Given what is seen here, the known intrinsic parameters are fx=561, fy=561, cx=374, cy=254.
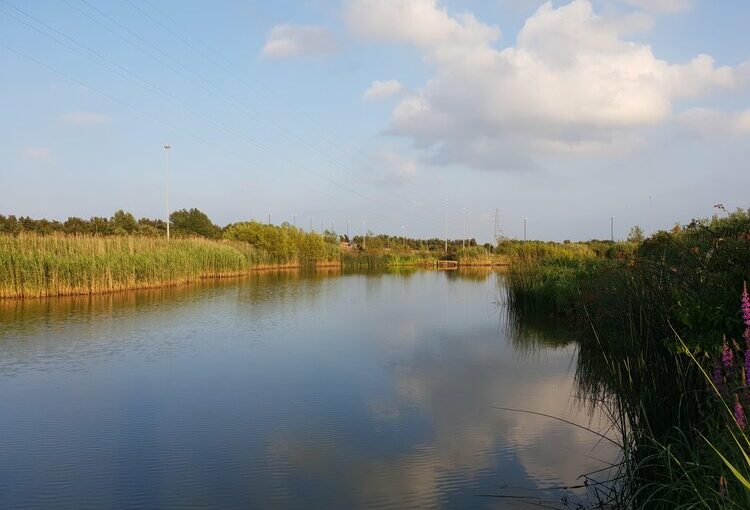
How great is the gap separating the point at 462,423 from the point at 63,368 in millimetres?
5666

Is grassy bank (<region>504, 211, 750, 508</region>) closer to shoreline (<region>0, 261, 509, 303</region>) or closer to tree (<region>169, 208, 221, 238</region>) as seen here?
shoreline (<region>0, 261, 509, 303</region>)

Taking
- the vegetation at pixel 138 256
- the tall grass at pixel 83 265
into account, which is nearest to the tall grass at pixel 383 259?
the vegetation at pixel 138 256

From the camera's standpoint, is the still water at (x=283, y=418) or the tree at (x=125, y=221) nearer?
the still water at (x=283, y=418)

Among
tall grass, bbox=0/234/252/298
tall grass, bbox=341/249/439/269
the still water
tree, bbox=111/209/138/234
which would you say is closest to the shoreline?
tall grass, bbox=0/234/252/298

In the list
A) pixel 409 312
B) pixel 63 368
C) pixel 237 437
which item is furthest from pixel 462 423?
pixel 409 312

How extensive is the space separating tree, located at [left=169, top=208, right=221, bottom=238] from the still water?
46.5 m

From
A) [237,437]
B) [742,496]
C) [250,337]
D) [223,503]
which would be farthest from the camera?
[250,337]

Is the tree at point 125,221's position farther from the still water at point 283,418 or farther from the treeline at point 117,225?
the still water at point 283,418

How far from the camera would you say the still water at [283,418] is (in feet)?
13.5

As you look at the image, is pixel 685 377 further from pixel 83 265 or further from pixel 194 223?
pixel 194 223

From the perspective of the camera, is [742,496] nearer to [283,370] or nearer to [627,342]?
[627,342]

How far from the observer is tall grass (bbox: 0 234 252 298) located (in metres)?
15.9

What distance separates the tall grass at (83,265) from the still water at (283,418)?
4792mm

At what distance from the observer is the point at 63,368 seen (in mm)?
7824
